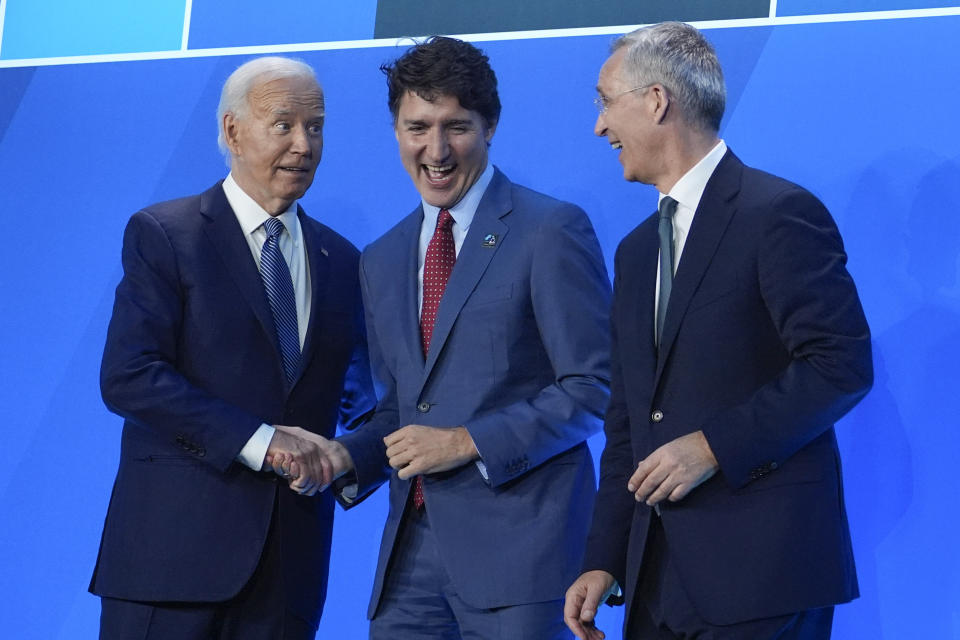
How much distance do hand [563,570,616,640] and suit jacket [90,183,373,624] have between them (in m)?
0.79

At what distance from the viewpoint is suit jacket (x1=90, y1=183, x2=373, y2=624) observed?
2906 millimetres

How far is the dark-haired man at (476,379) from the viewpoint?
2.73m

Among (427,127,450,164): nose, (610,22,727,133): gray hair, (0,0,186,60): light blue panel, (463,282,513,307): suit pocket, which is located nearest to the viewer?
(610,22,727,133): gray hair

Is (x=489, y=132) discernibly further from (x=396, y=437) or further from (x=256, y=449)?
(x=256, y=449)

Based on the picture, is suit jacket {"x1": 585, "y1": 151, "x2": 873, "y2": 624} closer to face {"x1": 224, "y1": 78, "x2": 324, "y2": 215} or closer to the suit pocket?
the suit pocket

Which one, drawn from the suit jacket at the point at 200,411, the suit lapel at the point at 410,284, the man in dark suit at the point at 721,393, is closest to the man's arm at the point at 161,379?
the suit jacket at the point at 200,411

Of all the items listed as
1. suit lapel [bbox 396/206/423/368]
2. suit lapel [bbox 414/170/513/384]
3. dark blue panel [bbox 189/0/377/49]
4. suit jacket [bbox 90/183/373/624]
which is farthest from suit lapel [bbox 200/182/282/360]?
dark blue panel [bbox 189/0/377/49]

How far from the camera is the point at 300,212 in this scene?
10.8ft

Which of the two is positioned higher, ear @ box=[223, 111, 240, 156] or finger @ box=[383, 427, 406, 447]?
ear @ box=[223, 111, 240, 156]

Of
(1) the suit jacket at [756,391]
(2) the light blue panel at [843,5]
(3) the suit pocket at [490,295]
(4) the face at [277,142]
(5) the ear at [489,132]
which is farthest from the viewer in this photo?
(2) the light blue panel at [843,5]

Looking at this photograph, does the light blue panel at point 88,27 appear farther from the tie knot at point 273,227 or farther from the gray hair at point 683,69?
the gray hair at point 683,69

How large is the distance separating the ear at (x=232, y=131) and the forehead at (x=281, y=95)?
0.22 ft

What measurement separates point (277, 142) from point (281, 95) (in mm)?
128

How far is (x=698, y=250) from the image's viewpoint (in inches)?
92.3
